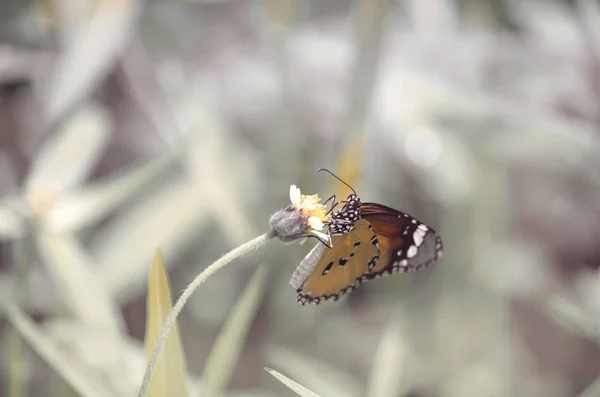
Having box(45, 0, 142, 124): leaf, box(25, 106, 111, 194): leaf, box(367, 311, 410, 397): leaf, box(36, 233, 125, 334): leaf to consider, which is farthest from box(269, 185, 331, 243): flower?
box(45, 0, 142, 124): leaf

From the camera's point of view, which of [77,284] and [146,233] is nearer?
[77,284]

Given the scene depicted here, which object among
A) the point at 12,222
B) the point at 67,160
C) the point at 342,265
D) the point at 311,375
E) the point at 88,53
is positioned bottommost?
the point at 311,375

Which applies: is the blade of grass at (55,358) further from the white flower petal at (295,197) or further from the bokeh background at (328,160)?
the bokeh background at (328,160)

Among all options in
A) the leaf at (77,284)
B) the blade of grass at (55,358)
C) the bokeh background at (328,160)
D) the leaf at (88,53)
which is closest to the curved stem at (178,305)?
the blade of grass at (55,358)

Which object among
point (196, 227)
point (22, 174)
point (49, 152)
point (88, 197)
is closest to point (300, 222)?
point (88, 197)

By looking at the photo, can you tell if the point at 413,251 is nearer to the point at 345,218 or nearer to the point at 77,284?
the point at 345,218

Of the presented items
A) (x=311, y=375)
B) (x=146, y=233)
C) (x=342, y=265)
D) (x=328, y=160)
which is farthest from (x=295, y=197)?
(x=328, y=160)

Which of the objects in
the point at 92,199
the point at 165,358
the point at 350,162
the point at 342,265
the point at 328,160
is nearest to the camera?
Answer: the point at 165,358

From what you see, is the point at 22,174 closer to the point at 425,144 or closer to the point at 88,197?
the point at 88,197
